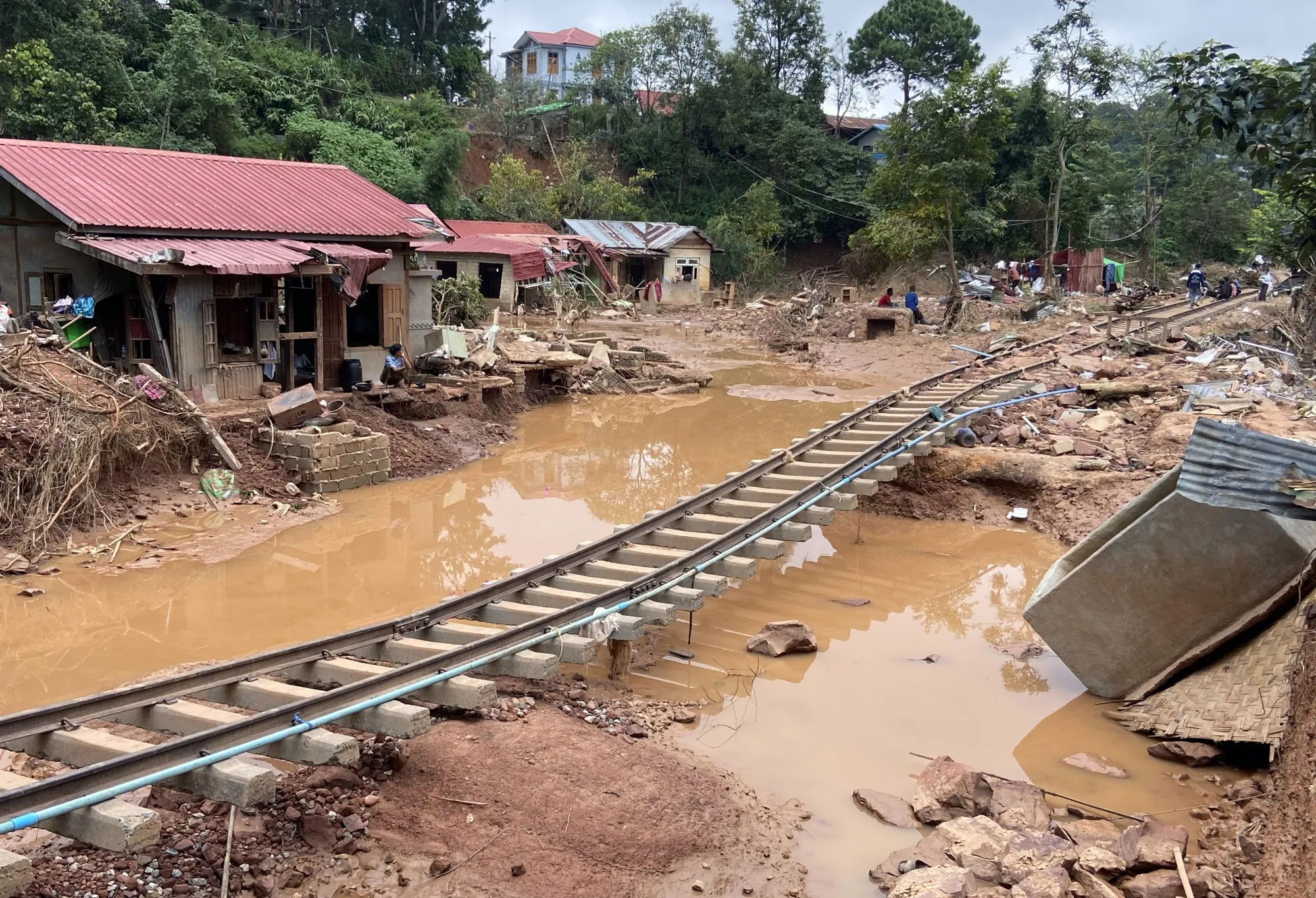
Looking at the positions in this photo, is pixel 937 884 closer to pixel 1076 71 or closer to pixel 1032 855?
pixel 1032 855

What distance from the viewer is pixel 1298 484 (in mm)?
5477

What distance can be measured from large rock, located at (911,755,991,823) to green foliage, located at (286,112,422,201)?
34.2 metres

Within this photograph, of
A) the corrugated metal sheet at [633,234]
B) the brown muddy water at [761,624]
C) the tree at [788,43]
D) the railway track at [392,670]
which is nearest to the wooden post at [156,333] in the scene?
the brown muddy water at [761,624]

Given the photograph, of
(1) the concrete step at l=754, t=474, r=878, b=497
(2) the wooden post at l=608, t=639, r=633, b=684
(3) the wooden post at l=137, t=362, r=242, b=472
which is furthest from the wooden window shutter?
(2) the wooden post at l=608, t=639, r=633, b=684

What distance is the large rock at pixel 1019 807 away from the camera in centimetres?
578

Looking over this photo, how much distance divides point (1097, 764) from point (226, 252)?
12.7m

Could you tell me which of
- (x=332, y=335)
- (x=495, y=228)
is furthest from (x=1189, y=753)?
(x=495, y=228)

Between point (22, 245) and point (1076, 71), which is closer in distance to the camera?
point (22, 245)

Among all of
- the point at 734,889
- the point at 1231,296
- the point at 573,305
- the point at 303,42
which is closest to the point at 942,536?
the point at 734,889

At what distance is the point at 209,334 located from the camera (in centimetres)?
1443

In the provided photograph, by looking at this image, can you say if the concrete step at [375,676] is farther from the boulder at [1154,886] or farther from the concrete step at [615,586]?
the boulder at [1154,886]

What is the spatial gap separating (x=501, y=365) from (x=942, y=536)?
10.1 meters

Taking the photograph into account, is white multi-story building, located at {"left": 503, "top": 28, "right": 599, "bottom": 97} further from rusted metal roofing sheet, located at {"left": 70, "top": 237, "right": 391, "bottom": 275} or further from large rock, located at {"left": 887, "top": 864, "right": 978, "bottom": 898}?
large rock, located at {"left": 887, "top": 864, "right": 978, "bottom": 898}

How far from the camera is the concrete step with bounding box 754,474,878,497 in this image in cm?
1119
